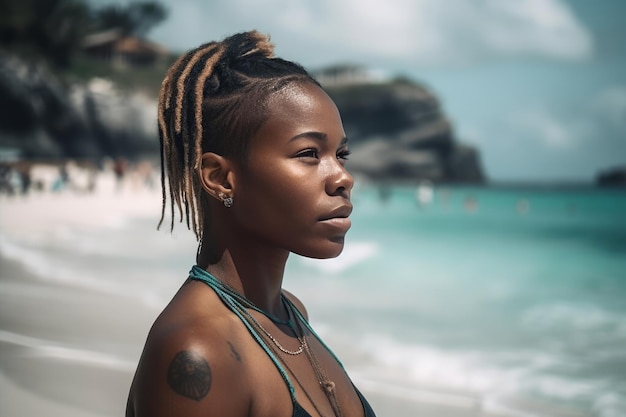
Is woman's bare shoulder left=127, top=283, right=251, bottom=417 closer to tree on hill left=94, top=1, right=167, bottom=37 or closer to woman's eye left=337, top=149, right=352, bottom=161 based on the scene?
woman's eye left=337, top=149, right=352, bottom=161

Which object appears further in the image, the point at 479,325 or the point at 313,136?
the point at 479,325

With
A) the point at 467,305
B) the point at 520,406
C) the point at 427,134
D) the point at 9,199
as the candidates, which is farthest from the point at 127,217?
the point at 427,134

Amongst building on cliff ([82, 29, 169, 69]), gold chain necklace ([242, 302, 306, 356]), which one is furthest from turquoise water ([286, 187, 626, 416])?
building on cliff ([82, 29, 169, 69])

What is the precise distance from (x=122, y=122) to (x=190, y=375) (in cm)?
6925

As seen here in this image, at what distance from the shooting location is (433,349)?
8617 mm

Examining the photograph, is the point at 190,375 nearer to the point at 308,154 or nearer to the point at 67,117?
the point at 308,154

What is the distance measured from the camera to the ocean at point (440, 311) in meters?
6.91

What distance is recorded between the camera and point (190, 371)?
4.60 feet

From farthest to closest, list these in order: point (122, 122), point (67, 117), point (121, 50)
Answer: point (121, 50) < point (122, 122) < point (67, 117)

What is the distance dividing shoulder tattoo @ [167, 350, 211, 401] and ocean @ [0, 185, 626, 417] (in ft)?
16.4

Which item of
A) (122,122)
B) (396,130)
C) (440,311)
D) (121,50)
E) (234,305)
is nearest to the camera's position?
(234,305)

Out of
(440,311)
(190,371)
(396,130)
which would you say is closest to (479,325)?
(440,311)

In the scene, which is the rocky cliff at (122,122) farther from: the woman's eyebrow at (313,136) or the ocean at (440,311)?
the woman's eyebrow at (313,136)

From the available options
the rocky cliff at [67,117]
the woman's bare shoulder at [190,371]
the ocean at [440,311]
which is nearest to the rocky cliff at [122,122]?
the rocky cliff at [67,117]
